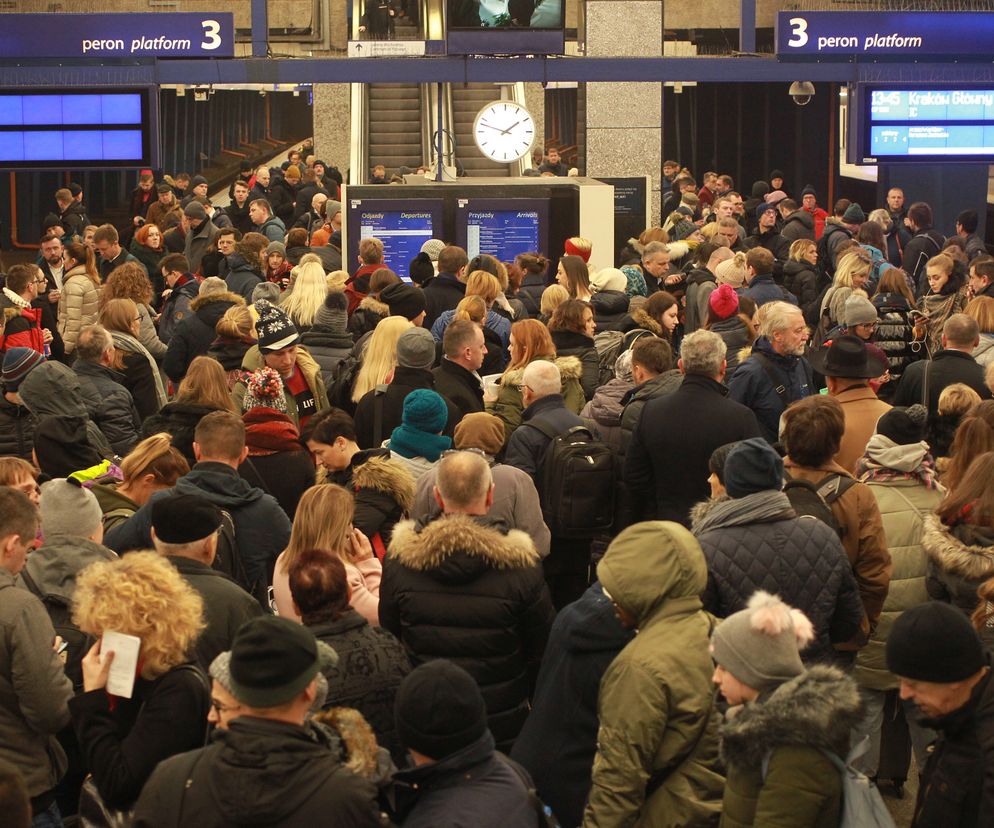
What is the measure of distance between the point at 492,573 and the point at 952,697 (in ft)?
4.96

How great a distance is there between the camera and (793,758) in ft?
11.1

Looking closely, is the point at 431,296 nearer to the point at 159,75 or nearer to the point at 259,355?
the point at 259,355

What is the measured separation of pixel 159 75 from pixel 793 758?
11.3m

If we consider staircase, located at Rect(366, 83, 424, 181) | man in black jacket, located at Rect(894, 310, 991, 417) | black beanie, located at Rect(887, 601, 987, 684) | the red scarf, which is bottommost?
black beanie, located at Rect(887, 601, 987, 684)

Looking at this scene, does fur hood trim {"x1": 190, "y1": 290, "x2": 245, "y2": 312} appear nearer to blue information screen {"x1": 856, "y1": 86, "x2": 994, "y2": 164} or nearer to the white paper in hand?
the white paper in hand

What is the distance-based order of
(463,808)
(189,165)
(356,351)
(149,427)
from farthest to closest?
(189,165), (356,351), (149,427), (463,808)

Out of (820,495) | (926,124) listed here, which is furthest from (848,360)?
(926,124)

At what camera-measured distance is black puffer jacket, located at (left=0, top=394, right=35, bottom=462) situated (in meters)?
7.26

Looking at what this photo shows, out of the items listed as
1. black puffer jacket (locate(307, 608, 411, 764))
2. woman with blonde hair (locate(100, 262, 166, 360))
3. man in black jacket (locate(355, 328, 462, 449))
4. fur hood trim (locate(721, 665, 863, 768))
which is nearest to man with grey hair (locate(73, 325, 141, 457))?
man in black jacket (locate(355, 328, 462, 449))

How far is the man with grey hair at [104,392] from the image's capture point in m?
7.66

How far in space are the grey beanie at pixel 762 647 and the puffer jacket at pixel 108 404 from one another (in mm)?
4900

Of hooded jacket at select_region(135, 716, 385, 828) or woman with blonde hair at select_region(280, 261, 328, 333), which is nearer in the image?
hooded jacket at select_region(135, 716, 385, 828)

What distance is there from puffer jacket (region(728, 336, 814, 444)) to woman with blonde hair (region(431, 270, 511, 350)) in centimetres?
193

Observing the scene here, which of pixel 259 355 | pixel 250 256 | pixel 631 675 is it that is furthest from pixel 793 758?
pixel 250 256
